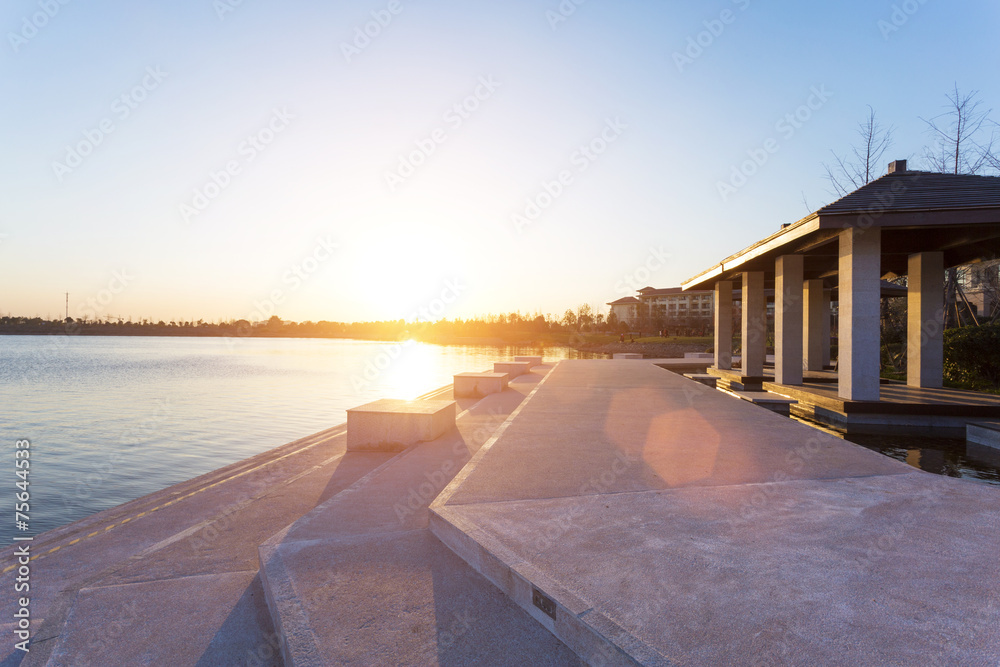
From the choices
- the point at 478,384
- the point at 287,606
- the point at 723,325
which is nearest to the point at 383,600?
the point at 287,606

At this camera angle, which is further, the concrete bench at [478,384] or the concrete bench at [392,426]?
the concrete bench at [478,384]

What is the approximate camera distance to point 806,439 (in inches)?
280

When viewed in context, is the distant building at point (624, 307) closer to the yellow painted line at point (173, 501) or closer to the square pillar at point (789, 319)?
the square pillar at point (789, 319)

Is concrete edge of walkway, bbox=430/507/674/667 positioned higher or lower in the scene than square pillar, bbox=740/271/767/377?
lower

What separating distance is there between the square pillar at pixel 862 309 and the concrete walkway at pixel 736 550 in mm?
4841

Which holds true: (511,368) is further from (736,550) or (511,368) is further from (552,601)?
(552,601)

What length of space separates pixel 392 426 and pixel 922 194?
1114 centimetres

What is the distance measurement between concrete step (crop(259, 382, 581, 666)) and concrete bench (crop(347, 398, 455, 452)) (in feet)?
12.9

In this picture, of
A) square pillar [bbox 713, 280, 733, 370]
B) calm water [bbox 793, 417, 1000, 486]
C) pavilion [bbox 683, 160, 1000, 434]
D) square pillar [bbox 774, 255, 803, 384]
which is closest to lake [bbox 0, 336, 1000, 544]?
calm water [bbox 793, 417, 1000, 486]

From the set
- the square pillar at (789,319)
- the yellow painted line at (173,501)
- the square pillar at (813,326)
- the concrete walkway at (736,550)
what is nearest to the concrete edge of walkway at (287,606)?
the concrete walkway at (736,550)

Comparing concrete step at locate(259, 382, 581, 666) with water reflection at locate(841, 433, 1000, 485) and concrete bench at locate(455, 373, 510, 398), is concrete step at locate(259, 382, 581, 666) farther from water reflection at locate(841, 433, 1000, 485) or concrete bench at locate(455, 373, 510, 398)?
concrete bench at locate(455, 373, 510, 398)

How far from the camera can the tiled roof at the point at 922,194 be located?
993 centimetres

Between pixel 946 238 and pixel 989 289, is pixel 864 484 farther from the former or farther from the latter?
pixel 989 289

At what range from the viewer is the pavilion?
10094 mm
